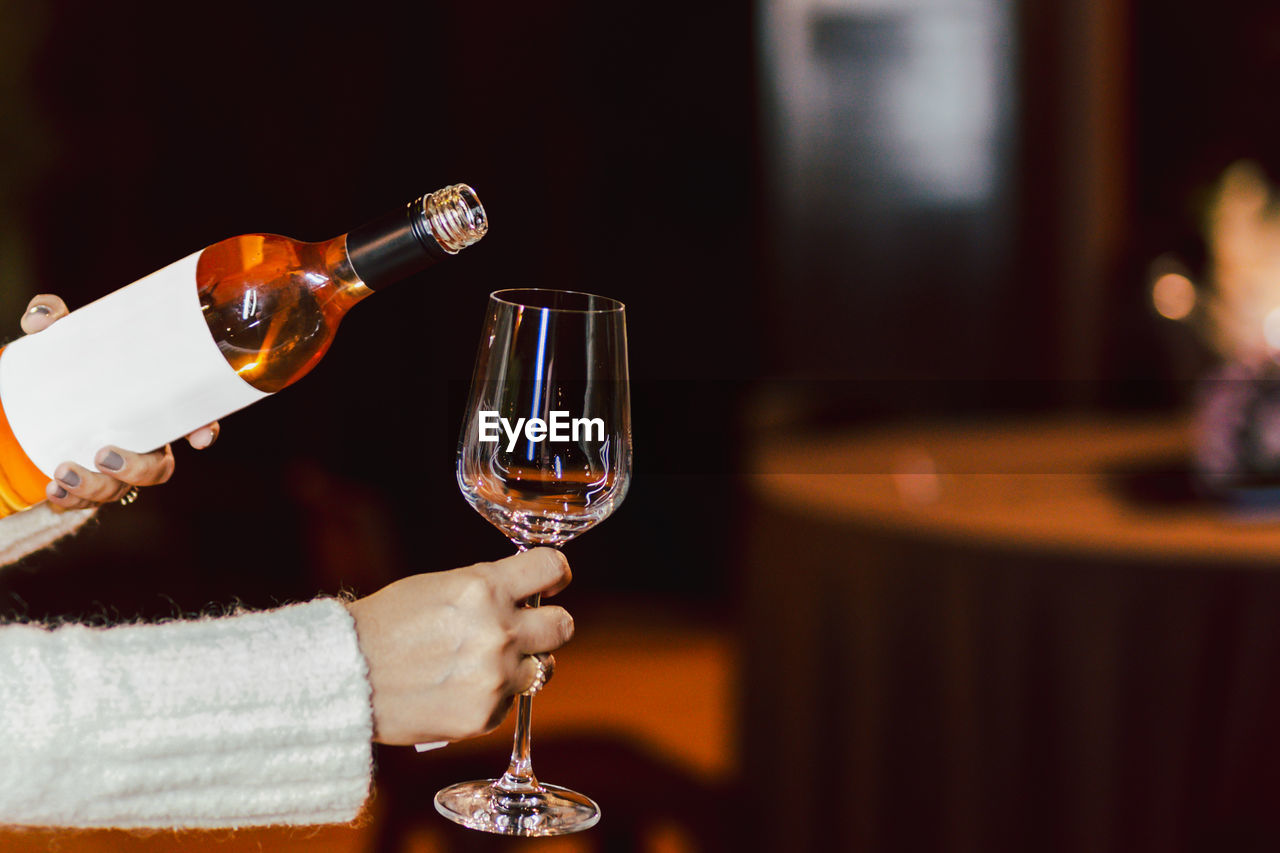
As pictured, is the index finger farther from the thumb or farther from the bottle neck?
the thumb

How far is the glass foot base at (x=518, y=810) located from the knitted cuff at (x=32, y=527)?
0.92 ft

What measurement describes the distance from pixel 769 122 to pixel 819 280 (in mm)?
546

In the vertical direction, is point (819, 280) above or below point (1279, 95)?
below

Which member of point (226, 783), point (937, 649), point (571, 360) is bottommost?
point (937, 649)

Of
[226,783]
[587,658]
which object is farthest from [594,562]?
[226,783]

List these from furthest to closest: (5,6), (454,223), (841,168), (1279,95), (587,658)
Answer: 1. (1279,95)
2. (841,168)
3. (587,658)
4. (5,6)
5. (454,223)

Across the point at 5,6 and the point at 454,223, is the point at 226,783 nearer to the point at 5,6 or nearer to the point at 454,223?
the point at 454,223

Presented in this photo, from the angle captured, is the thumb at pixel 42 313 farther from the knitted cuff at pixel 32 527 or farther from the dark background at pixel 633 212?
the dark background at pixel 633 212

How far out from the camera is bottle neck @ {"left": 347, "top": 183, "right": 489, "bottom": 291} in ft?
2.04

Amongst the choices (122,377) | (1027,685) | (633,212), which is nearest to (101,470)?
(122,377)

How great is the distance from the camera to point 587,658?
13.5 feet

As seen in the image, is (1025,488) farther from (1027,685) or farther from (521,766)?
(521,766)

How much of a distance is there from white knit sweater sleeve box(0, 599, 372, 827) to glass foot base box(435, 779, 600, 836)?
71mm

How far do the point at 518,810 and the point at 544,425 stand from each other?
8.3 inches
